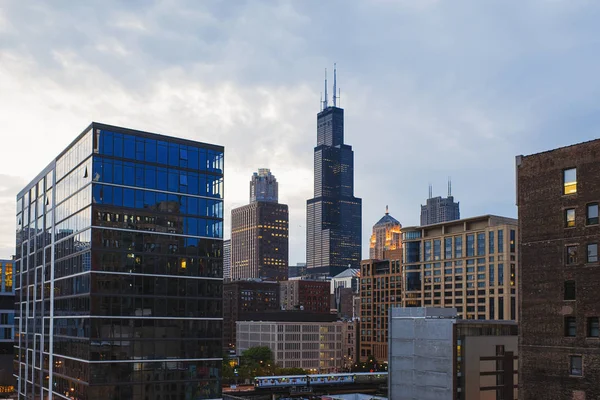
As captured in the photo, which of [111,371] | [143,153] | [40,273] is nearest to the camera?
[111,371]

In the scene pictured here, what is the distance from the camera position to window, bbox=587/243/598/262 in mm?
50188

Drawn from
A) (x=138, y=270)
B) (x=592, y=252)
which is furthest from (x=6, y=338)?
(x=592, y=252)

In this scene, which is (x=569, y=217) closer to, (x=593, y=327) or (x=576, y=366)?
(x=593, y=327)

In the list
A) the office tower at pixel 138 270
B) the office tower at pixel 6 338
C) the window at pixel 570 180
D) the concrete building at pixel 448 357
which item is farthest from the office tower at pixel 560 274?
the office tower at pixel 6 338

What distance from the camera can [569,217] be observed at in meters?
52.4

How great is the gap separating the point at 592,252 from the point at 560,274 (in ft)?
9.81

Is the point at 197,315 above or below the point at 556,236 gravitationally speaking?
below

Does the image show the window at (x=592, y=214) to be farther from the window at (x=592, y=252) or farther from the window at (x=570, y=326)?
the window at (x=570, y=326)

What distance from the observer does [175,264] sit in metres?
94.7

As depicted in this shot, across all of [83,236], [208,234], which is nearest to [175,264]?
[208,234]

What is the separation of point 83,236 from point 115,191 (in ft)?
24.7

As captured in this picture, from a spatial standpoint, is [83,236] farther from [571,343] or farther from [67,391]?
[571,343]

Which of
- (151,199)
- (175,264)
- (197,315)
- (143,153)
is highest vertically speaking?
(143,153)

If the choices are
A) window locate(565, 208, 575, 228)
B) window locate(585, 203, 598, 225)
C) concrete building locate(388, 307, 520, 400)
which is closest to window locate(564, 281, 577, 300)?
window locate(565, 208, 575, 228)
